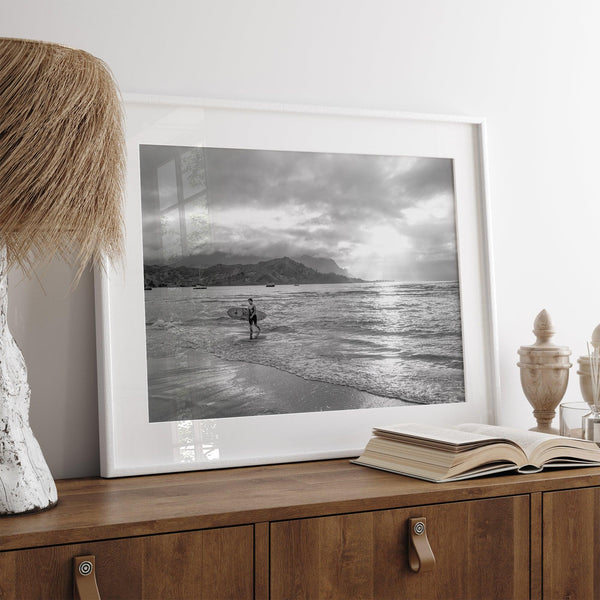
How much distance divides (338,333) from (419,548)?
538mm

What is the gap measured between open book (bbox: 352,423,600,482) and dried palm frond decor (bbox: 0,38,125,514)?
653 mm

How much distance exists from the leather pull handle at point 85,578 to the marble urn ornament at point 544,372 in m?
1.09

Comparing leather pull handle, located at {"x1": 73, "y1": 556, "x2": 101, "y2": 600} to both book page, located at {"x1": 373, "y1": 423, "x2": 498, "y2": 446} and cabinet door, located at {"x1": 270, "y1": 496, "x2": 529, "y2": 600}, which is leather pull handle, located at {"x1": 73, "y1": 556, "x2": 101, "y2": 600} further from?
book page, located at {"x1": 373, "y1": 423, "x2": 498, "y2": 446}

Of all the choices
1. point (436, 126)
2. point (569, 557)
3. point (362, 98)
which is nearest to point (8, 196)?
point (362, 98)

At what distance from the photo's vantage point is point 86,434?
148cm

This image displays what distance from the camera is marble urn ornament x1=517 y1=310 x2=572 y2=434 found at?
171 cm

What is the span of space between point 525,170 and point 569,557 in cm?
95

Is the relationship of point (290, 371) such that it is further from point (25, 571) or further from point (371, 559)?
point (25, 571)

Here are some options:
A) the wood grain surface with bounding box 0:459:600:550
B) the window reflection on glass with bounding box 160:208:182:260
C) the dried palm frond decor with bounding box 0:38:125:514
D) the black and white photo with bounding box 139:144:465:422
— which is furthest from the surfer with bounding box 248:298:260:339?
the dried palm frond decor with bounding box 0:38:125:514

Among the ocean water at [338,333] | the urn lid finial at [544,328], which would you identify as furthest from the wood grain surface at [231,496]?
the urn lid finial at [544,328]

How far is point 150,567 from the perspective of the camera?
3.68 feet

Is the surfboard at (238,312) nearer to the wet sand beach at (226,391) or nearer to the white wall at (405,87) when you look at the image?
the wet sand beach at (226,391)

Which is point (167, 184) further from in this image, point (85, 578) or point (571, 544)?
point (571, 544)

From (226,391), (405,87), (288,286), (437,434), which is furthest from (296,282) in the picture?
(405,87)
